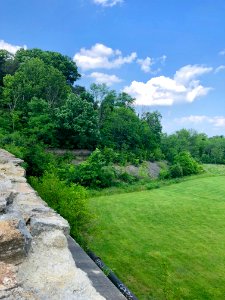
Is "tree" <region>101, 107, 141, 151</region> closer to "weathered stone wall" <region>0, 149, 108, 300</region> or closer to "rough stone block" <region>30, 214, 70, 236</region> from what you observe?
"rough stone block" <region>30, 214, 70, 236</region>

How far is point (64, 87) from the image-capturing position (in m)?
43.8

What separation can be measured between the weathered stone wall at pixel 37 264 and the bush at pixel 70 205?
9784mm

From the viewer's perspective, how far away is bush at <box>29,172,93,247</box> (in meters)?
15.3

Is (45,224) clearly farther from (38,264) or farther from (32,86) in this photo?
(32,86)

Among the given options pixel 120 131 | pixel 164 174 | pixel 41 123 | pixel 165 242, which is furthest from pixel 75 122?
pixel 165 242

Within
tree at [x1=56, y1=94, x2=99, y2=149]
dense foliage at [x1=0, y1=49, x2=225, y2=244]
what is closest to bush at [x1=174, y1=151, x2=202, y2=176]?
dense foliage at [x1=0, y1=49, x2=225, y2=244]

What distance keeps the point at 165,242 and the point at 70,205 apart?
362 inches

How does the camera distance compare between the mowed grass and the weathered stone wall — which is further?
the mowed grass

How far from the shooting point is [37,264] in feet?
14.2

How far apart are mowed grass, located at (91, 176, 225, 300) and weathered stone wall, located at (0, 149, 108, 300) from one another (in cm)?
778

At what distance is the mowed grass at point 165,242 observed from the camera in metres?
15.4

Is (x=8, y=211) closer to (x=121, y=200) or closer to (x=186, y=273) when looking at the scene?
(x=186, y=273)

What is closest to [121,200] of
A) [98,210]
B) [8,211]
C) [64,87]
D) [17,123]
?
[98,210]

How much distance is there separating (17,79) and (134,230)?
24.3 meters
